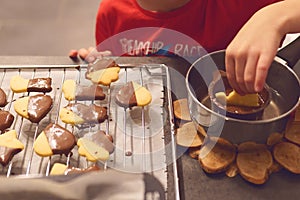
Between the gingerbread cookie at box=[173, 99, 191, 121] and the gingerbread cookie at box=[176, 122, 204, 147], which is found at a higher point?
the gingerbread cookie at box=[173, 99, 191, 121]

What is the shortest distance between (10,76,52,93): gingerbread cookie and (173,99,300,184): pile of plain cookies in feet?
0.85

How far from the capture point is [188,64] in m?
0.87

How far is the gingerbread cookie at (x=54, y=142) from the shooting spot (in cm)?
68

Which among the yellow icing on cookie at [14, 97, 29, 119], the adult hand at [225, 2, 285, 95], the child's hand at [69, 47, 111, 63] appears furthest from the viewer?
the child's hand at [69, 47, 111, 63]

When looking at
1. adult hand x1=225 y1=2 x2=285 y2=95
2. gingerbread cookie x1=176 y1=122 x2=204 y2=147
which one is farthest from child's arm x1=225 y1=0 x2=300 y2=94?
gingerbread cookie x1=176 y1=122 x2=204 y2=147

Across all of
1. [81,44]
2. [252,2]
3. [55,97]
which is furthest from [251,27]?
[81,44]

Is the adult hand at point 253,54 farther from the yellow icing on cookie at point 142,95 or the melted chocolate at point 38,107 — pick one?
the melted chocolate at point 38,107

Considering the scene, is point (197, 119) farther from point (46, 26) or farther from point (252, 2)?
point (46, 26)

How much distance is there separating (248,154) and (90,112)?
273 millimetres

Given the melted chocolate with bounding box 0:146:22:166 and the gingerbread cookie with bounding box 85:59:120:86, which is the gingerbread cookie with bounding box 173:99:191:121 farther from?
the melted chocolate with bounding box 0:146:22:166

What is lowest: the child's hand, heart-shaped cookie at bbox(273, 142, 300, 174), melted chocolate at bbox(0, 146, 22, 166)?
melted chocolate at bbox(0, 146, 22, 166)

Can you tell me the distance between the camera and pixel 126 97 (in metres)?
0.77

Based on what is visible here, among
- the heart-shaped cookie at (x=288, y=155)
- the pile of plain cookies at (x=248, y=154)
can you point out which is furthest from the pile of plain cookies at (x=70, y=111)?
the heart-shaped cookie at (x=288, y=155)

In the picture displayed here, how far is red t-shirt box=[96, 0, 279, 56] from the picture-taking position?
938mm
